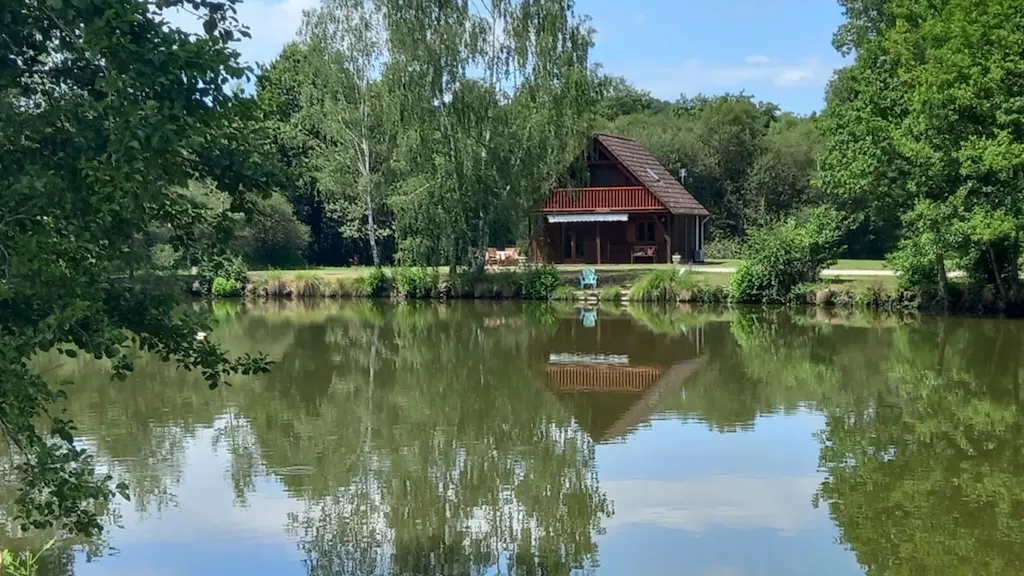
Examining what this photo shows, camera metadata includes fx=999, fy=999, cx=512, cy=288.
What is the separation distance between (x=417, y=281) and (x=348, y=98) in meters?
6.31

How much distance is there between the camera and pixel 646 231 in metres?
36.7

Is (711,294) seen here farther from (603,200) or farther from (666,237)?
(603,200)

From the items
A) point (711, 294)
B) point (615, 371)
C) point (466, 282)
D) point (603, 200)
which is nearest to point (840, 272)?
point (711, 294)

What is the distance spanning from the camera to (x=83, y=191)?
3949 mm

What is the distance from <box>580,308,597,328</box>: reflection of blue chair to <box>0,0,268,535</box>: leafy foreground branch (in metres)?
19.1

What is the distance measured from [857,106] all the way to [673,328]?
745cm

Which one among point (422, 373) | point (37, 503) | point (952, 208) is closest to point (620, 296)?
point (952, 208)

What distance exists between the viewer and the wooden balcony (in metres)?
35.0

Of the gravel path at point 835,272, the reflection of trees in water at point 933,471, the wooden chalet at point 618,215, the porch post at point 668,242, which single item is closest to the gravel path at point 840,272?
the gravel path at point 835,272

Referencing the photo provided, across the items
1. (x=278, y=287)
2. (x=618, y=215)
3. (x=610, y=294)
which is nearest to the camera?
(x=610, y=294)

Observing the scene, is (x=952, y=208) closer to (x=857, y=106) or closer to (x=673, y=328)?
(x=857, y=106)

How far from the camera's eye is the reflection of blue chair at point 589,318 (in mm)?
23422

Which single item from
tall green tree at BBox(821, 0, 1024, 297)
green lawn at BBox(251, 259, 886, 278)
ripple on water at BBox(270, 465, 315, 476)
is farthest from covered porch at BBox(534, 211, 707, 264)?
ripple on water at BBox(270, 465, 315, 476)

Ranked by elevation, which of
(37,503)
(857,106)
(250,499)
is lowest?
(250,499)
